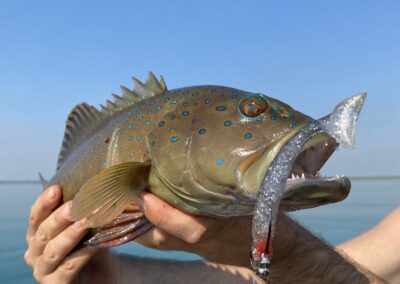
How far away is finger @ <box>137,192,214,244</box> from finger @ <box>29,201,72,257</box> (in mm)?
625

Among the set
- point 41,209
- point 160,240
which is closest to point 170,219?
point 160,240

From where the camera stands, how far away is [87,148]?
358 cm

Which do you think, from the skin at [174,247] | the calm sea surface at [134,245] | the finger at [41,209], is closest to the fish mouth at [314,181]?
the skin at [174,247]

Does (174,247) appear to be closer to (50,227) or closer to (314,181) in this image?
(50,227)

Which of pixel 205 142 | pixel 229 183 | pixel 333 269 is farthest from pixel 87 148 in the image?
pixel 333 269

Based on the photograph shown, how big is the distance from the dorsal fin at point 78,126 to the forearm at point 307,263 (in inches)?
74.2

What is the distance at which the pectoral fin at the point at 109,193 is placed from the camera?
264 cm

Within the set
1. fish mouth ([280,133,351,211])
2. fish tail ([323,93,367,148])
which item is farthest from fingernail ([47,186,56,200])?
fish tail ([323,93,367,148])

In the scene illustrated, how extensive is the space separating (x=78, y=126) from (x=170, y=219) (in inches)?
73.0

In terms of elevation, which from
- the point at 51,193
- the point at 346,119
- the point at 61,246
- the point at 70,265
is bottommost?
the point at 70,265

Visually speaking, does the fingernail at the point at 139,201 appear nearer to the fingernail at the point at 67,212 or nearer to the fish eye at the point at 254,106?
the fingernail at the point at 67,212

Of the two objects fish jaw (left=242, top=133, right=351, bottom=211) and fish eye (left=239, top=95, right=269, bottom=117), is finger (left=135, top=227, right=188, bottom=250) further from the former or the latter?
fish eye (left=239, top=95, right=269, bottom=117)

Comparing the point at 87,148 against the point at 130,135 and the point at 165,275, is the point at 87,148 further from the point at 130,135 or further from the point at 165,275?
the point at 165,275

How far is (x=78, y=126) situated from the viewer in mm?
4129
